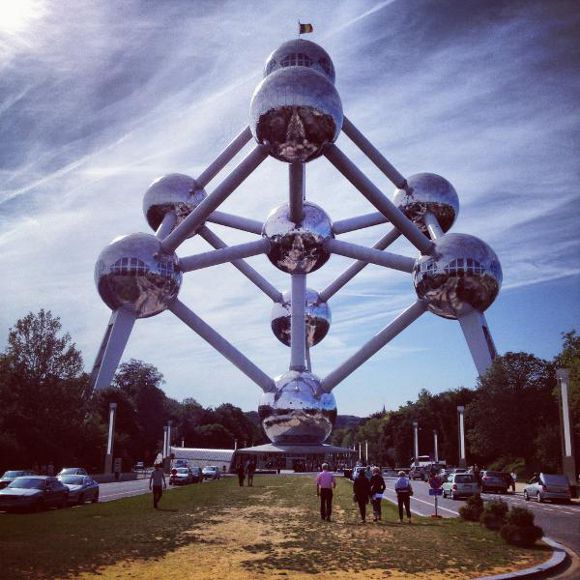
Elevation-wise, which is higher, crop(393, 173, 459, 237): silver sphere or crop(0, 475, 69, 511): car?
crop(393, 173, 459, 237): silver sphere

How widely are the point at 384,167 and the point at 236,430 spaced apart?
8220 centimetres

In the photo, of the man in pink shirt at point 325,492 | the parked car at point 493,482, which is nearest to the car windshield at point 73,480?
the man in pink shirt at point 325,492

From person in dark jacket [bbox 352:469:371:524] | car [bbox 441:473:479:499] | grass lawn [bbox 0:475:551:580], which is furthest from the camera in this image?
car [bbox 441:473:479:499]

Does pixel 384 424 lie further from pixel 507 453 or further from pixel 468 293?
pixel 468 293

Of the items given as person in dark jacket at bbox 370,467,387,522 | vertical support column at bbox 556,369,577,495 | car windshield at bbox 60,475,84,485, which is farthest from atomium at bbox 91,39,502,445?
person in dark jacket at bbox 370,467,387,522

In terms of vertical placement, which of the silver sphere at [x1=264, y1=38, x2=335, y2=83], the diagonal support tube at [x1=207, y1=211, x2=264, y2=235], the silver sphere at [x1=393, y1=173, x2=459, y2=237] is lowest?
the diagonal support tube at [x1=207, y1=211, x2=264, y2=235]

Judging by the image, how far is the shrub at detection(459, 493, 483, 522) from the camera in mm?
13184

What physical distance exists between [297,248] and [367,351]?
4.74m

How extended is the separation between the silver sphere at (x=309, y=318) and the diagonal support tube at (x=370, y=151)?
6459 millimetres

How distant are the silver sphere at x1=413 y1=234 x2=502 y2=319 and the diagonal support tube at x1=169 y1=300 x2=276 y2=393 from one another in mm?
6699

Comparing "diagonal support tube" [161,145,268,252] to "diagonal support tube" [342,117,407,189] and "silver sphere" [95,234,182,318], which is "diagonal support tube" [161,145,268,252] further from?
"diagonal support tube" [342,117,407,189]

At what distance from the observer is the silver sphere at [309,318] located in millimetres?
29609

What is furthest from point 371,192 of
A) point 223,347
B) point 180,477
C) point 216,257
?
point 180,477

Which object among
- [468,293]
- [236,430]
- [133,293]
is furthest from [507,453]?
[236,430]
